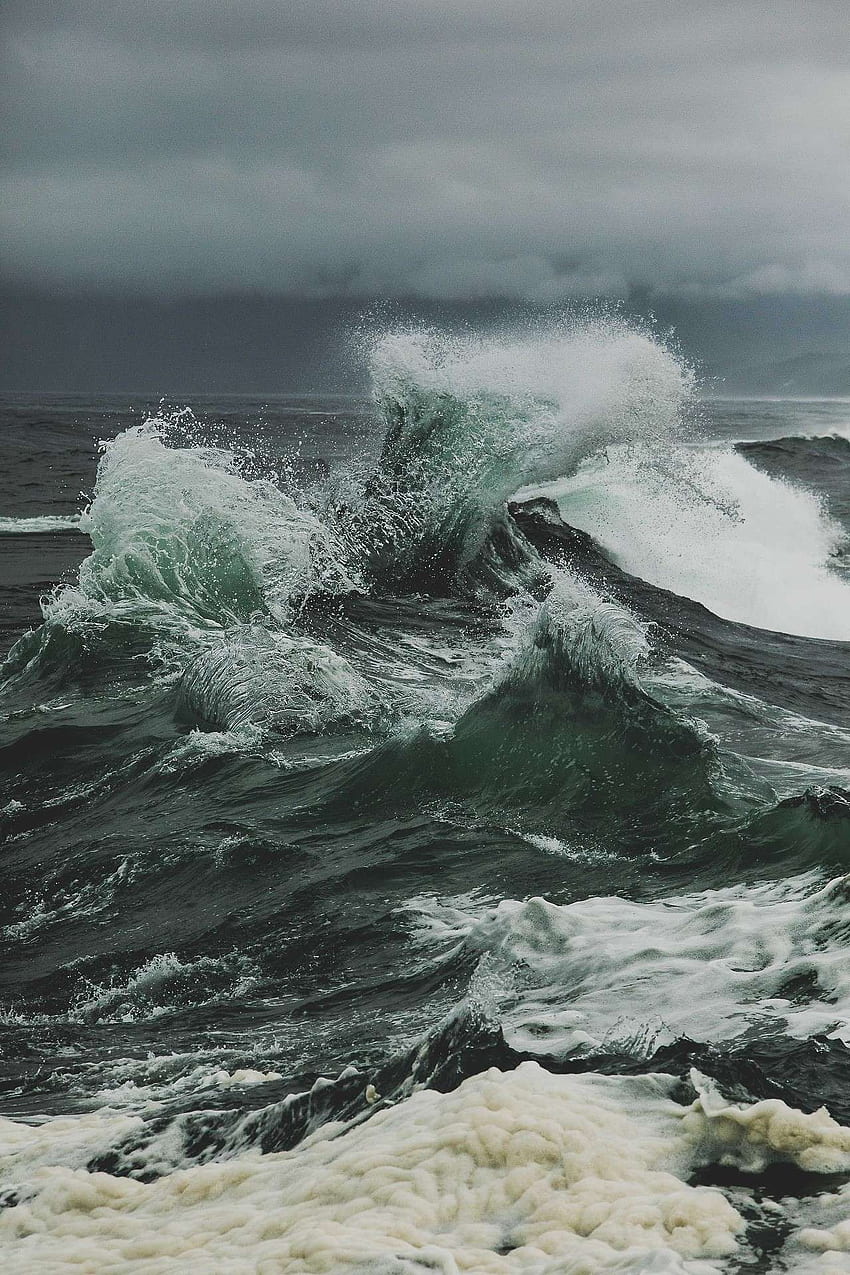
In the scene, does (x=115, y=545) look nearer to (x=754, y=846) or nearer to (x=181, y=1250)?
(x=754, y=846)

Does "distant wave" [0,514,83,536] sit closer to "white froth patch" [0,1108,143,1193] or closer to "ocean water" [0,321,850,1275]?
"ocean water" [0,321,850,1275]

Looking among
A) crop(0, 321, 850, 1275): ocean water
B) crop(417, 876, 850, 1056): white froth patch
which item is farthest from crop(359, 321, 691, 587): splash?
crop(417, 876, 850, 1056): white froth patch

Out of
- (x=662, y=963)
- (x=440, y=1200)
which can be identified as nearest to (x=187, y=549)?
(x=662, y=963)

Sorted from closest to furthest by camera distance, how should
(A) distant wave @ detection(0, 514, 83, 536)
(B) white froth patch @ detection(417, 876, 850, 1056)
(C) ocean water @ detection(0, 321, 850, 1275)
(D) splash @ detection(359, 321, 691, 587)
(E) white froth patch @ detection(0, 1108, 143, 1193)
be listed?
1. (C) ocean water @ detection(0, 321, 850, 1275)
2. (E) white froth patch @ detection(0, 1108, 143, 1193)
3. (B) white froth patch @ detection(417, 876, 850, 1056)
4. (D) splash @ detection(359, 321, 691, 587)
5. (A) distant wave @ detection(0, 514, 83, 536)

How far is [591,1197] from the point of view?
10.4ft

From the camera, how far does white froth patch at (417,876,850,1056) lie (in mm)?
4656

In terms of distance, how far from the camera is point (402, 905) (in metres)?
6.66

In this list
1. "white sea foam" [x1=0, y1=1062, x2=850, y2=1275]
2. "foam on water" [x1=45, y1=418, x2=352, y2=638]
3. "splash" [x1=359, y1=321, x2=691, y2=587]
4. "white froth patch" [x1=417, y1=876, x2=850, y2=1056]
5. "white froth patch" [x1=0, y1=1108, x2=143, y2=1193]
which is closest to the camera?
"white sea foam" [x1=0, y1=1062, x2=850, y2=1275]

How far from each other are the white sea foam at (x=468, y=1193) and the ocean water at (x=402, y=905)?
0.04 ft

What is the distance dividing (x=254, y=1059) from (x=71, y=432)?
166ft

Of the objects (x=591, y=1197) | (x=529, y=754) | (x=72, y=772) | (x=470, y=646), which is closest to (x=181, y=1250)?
(x=591, y=1197)

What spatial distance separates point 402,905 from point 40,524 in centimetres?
1874

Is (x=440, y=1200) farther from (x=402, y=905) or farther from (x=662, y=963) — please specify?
(x=402, y=905)

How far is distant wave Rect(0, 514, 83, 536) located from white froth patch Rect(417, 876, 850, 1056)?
1777 cm
